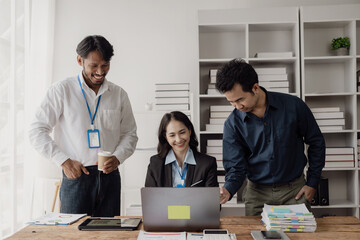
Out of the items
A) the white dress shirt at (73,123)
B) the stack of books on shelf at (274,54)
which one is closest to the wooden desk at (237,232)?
the white dress shirt at (73,123)

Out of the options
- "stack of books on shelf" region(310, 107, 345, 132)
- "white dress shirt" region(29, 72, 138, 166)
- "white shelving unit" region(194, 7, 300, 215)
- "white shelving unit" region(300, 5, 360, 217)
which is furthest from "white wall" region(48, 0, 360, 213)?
"white dress shirt" region(29, 72, 138, 166)

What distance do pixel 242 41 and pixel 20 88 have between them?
225cm

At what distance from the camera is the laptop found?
1.42 meters

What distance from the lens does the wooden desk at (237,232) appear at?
1.43m

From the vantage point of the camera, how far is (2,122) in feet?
8.66

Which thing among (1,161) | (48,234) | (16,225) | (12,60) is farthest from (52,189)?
(48,234)

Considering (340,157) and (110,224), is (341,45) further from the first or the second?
(110,224)

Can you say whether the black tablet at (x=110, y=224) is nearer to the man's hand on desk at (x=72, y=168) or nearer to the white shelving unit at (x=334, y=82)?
the man's hand on desk at (x=72, y=168)

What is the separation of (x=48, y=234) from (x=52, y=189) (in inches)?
91.2

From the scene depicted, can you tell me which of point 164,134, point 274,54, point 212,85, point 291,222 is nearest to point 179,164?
point 164,134

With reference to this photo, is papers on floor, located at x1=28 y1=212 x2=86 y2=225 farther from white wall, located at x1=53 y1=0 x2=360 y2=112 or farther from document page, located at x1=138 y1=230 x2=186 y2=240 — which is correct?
white wall, located at x1=53 y1=0 x2=360 y2=112

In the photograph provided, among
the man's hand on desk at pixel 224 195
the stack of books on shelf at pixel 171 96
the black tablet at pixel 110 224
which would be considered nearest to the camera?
the black tablet at pixel 110 224

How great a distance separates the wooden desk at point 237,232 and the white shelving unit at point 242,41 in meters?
1.67

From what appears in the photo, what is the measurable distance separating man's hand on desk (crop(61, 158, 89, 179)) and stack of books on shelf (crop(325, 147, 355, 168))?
240 cm
